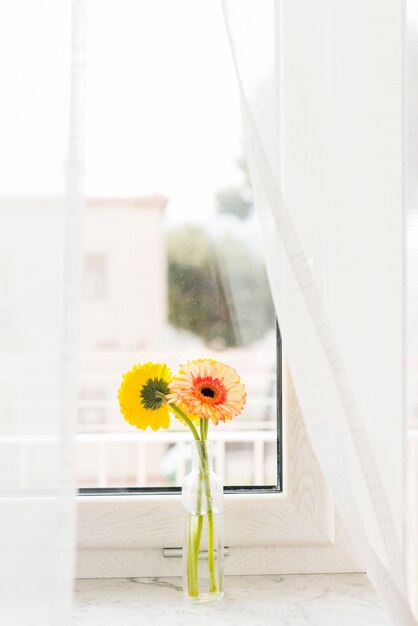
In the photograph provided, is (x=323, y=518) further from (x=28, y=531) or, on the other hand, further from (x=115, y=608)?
(x=28, y=531)

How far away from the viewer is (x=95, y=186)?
123cm

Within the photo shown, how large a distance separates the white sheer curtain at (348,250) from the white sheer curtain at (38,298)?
219 mm

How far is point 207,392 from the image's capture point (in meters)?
1.10

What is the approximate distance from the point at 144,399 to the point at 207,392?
10 centimetres

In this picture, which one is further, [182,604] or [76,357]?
[182,604]

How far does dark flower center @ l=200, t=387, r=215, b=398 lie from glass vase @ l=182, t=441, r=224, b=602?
0.07 metres

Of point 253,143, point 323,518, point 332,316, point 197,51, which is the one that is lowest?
point 323,518

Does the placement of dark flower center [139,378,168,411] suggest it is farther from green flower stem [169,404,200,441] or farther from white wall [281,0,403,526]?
white wall [281,0,403,526]

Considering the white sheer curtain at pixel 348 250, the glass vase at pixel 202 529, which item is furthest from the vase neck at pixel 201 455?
the white sheer curtain at pixel 348 250

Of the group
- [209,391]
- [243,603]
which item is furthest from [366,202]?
[243,603]

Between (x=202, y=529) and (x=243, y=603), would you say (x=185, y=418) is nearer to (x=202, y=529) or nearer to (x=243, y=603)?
(x=202, y=529)

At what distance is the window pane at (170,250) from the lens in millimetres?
1222

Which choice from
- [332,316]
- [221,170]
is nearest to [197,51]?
[221,170]

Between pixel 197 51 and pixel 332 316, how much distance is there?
0.51 metres
